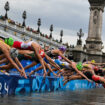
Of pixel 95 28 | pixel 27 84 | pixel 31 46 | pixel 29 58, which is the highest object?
pixel 95 28

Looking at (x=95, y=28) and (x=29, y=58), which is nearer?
(x=29, y=58)

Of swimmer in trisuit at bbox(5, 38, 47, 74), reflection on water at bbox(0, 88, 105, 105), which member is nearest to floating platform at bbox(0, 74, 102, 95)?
reflection on water at bbox(0, 88, 105, 105)

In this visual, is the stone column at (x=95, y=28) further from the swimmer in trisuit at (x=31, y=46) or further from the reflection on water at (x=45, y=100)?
the reflection on water at (x=45, y=100)

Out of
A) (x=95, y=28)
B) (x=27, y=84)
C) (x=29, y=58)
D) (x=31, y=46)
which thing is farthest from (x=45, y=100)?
(x=95, y=28)

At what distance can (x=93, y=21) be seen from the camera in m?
75.1

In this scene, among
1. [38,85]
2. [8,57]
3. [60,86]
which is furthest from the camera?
[60,86]

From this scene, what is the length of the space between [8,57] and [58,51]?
4835 mm

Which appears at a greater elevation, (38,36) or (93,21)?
(93,21)

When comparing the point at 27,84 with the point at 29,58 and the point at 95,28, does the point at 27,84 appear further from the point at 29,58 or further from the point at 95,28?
the point at 95,28

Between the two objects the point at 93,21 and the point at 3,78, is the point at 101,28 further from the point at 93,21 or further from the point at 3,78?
the point at 3,78

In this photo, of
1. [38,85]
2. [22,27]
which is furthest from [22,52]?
[22,27]

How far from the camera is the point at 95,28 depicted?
7475 centimetres

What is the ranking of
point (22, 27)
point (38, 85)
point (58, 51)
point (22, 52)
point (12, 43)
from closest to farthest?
point (12, 43) → point (22, 52) → point (38, 85) → point (58, 51) → point (22, 27)

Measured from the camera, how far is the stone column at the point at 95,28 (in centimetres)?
7438
